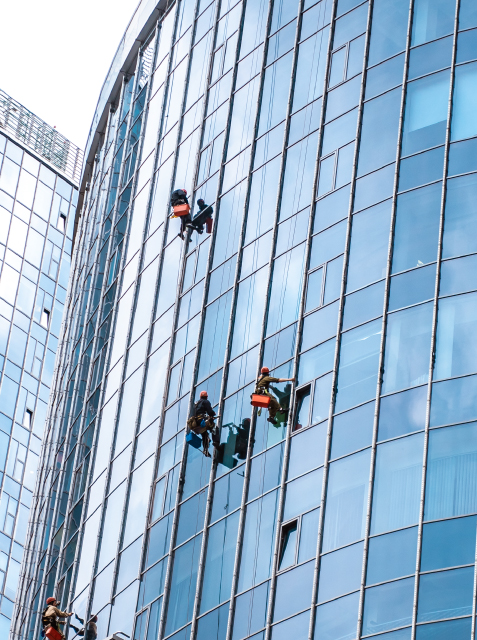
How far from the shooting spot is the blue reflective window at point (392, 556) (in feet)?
97.9

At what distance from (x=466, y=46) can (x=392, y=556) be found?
1397 centimetres

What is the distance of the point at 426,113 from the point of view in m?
35.8

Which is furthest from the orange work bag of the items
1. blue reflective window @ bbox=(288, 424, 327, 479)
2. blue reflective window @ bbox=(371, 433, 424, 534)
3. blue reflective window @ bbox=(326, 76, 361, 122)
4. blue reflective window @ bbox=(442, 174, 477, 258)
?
blue reflective window @ bbox=(326, 76, 361, 122)

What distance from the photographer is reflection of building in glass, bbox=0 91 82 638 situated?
3007 inches

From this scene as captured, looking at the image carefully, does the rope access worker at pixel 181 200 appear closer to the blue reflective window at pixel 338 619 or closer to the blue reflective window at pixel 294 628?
the blue reflective window at pixel 294 628

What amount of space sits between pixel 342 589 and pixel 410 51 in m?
15.0

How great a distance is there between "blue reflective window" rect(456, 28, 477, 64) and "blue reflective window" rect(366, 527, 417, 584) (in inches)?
512

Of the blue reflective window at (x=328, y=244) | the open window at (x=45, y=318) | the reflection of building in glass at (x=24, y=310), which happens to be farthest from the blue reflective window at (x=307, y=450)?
the open window at (x=45, y=318)

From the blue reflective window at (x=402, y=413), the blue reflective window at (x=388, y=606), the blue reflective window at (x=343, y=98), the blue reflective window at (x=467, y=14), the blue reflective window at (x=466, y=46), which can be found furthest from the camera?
the blue reflective window at (x=343, y=98)

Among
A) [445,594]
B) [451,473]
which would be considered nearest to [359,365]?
[451,473]

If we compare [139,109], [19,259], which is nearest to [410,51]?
[139,109]

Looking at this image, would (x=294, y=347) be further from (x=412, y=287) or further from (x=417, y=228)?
(x=417, y=228)

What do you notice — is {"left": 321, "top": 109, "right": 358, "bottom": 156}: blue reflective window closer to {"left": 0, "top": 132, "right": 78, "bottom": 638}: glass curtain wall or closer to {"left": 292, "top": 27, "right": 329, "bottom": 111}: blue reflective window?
{"left": 292, "top": 27, "right": 329, "bottom": 111}: blue reflective window

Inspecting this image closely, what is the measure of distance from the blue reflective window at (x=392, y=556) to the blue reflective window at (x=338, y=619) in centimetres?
71
